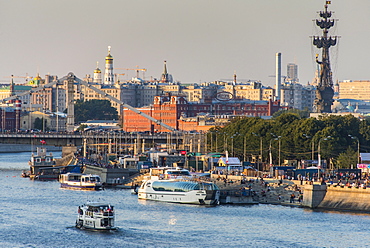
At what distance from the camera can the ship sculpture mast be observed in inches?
5664

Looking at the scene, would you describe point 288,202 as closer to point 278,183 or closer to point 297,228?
point 278,183

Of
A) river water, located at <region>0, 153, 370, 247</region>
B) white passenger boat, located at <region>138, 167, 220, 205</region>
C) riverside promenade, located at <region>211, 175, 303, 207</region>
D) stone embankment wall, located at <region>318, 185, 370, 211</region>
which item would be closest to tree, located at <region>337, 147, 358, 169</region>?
riverside promenade, located at <region>211, 175, 303, 207</region>

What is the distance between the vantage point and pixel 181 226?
67688 mm

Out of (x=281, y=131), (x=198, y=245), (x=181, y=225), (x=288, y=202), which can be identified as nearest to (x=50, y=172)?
(x=281, y=131)

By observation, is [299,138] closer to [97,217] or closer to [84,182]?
[84,182]

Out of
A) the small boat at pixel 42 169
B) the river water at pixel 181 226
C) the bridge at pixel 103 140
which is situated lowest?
the river water at pixel 181 226

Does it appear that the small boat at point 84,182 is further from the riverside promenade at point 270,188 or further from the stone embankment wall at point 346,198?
the stone embankment wall at point 346,198

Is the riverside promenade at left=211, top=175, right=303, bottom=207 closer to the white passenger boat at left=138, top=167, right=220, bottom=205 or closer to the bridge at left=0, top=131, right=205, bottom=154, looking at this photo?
the white passenger boat at left=138, top=167, right=220, bottom=205

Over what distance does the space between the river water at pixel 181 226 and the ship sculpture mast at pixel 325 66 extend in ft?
214

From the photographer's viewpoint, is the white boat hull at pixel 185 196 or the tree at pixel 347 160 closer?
the white boat hull at pixel 185 196

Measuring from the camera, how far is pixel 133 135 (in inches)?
5910

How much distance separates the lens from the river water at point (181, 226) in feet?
203

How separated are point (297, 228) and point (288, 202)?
42.1 ft

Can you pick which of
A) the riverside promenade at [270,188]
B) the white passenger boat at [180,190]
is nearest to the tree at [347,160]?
the riverside promenade at [270,188]
